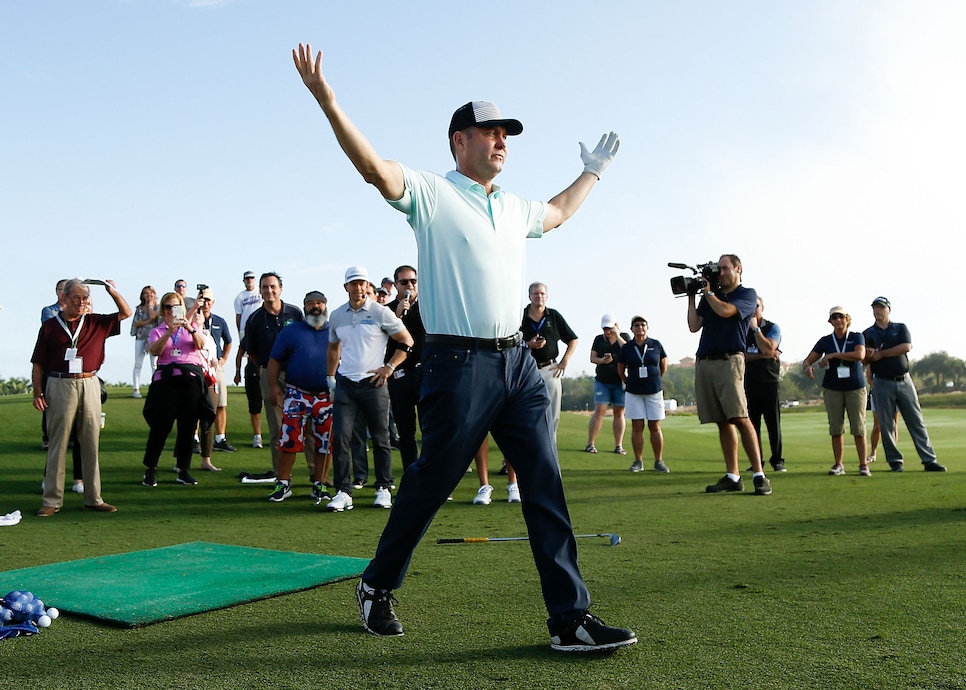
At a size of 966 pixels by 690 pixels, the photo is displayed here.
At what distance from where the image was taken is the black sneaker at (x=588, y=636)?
3.34 metres

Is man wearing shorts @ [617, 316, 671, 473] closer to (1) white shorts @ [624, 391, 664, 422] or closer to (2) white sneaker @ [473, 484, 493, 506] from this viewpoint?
(1) white shorts @ [624, 391, 664, 422]

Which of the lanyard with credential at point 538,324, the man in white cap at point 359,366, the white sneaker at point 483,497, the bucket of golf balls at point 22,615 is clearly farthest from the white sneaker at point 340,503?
the bucket of golf balls at point 22,615

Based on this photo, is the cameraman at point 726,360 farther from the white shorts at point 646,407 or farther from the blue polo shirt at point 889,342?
the blue polo shirt at point 889,342

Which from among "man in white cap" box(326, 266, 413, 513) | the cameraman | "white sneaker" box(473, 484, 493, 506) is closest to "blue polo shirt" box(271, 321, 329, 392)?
"man in white cap" box(326, 266, 413, 513)

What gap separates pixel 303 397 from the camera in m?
9.00

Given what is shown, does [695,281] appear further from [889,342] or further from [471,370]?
[471,370]

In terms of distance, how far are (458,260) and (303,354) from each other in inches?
219

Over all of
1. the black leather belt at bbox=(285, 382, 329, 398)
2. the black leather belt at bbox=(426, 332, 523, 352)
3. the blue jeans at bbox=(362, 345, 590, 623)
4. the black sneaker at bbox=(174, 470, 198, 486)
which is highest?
the black leather belt at bbox=(426, 332, 523, 352)

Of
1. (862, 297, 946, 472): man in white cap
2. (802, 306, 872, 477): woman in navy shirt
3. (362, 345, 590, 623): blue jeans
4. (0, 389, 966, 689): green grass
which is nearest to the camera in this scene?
(0, 389, 966, 689): green grass

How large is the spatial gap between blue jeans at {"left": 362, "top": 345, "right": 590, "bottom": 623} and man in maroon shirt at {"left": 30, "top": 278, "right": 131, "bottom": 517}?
17.5 feet

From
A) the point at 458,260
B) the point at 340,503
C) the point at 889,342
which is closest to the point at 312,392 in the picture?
the point at 340,503

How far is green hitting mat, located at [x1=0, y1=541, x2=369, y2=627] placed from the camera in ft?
13.8

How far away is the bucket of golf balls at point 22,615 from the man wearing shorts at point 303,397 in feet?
16.3

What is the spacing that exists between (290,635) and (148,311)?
1115 cm
